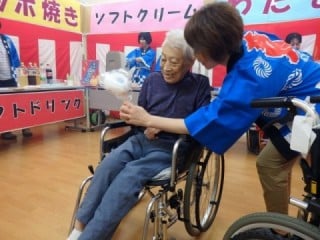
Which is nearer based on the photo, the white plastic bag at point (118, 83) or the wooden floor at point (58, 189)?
the white plastic bag at point (118, 83)

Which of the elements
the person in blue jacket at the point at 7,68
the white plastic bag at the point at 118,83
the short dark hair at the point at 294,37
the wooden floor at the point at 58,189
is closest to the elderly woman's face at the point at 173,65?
the white plastic bag at the point at 118,83

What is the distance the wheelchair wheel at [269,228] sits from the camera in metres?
0.60

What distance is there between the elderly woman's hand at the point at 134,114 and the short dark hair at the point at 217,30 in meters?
0.31

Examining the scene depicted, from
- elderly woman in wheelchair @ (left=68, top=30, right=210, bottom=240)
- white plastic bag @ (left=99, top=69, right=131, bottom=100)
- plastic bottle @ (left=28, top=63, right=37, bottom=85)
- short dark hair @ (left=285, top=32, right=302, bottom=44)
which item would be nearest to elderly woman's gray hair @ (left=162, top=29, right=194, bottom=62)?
elderly woman in wheelchair @ (left=68, top=30, right=210, bottom=240)

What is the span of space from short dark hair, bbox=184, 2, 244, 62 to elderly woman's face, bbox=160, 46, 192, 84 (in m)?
0.31

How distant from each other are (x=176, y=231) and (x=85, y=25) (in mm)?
3861

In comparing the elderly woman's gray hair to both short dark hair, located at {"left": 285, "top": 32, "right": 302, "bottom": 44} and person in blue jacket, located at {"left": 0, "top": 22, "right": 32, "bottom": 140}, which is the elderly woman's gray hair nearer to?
short dark hair, located at {"left": 285, "top": 32, "right": 302, "bottom": 44}

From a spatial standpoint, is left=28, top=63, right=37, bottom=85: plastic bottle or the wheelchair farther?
left=28, top=63, right=37, bottom=85: plastic bottle

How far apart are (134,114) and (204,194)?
2.31 ft

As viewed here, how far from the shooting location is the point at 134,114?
98 centimetres

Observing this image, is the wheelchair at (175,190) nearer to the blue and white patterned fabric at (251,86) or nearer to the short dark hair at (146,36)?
the blue and white patterned fabric at (251,86)

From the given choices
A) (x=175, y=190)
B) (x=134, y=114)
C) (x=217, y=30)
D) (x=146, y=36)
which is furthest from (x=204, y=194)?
(x=146, y=36)

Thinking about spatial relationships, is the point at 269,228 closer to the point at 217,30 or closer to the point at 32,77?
A: the point at 217,30

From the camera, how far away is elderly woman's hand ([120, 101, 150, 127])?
978 mm
